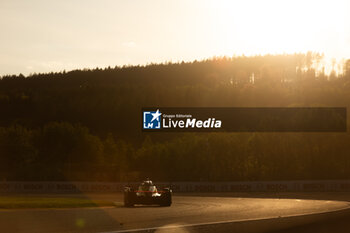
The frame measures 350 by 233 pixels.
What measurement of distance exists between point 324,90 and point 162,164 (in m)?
127

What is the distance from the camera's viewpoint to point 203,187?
5316 cm

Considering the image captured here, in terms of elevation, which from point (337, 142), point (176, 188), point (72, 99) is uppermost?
point (72, 99)

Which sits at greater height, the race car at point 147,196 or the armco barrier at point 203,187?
the race car at point 147,196

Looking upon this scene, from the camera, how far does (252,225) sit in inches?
588

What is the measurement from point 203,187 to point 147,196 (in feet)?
86.2

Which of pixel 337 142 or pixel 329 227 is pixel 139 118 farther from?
pixel 329 227

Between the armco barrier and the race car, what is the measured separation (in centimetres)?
2160

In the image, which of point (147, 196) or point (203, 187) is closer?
point (147, 196)

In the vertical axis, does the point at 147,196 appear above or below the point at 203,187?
above

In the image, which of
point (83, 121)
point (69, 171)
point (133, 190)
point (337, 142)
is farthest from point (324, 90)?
point (133, 190)

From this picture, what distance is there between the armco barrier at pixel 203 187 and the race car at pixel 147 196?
2160cm

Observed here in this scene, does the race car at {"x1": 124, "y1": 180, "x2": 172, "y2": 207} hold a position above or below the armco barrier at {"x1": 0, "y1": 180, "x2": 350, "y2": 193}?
above

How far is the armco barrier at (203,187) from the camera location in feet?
169

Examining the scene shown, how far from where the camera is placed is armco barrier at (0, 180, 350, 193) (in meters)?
51.4
